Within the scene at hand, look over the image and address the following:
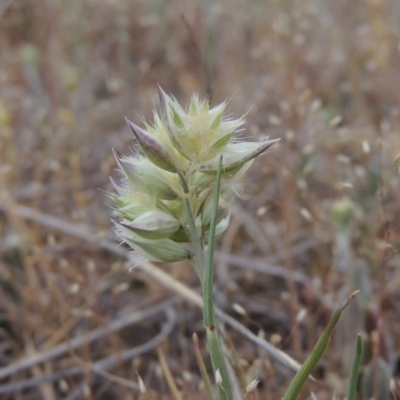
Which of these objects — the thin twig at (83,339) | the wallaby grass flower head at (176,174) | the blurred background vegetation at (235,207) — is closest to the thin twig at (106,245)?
the blurred background vegetation at (235,207)

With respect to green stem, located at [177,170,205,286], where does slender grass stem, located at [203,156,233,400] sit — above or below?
below

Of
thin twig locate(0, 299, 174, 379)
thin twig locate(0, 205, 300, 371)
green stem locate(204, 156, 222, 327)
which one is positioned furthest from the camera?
thin twig locate(0, 299, 174, 379)

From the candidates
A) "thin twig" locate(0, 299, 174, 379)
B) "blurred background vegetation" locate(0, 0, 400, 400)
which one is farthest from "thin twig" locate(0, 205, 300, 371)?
"thin twig" locate(0, 299, 174, 379)

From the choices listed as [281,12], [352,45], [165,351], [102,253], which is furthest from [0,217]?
[352,45]

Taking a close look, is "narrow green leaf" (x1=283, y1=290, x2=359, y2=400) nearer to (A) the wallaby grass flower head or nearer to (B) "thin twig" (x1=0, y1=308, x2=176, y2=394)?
(A) the wallaby grass flower head

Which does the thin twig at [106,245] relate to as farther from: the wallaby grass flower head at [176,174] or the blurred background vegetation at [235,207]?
the wallaby grass flower head at [176,174]

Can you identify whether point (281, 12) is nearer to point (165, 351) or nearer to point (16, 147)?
point (16, 147)

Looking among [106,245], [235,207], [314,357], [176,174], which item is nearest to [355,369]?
[314,357]
